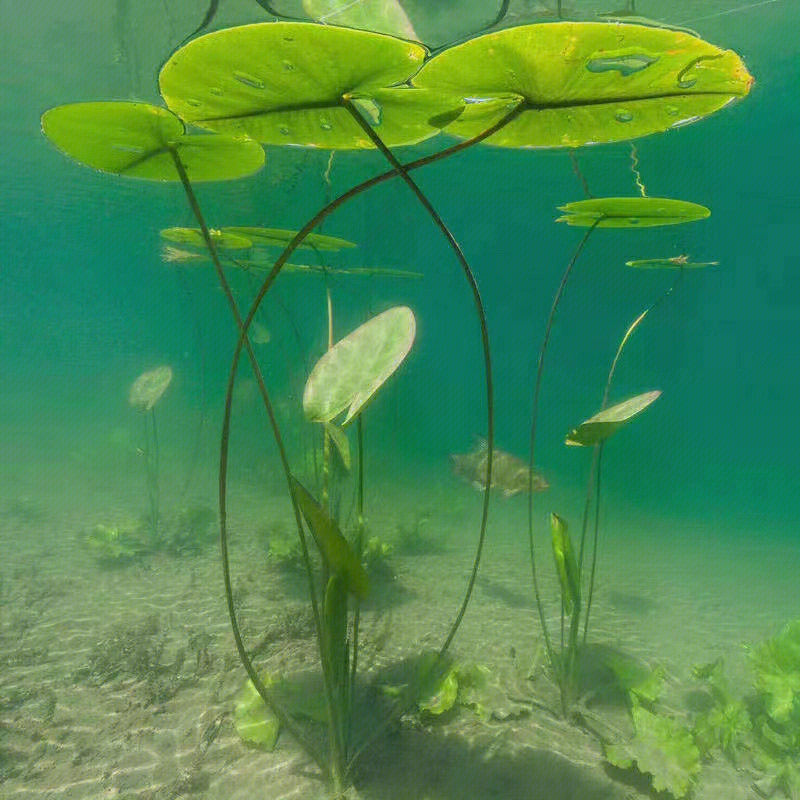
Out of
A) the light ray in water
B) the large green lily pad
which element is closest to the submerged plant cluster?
the large green lily pad

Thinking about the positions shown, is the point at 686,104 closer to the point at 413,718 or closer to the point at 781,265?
the point at 413,718

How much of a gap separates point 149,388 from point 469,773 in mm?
5349

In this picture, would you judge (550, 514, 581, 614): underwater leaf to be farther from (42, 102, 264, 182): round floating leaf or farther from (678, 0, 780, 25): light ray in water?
(678, 0, 780, 25): light ray in water

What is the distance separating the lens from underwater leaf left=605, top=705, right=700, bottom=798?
3.12 meters

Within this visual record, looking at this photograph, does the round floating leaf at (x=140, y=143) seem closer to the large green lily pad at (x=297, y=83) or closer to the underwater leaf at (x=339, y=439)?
the large green lily pad at (x=297, y=83)

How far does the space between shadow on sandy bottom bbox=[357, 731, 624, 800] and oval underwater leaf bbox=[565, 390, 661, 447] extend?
188cm

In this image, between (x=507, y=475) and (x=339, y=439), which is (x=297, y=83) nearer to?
(x=339, y=439)

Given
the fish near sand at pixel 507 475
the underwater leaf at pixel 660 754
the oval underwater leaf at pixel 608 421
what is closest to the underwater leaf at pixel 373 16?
the oval underwater leaf at pixel 608 421

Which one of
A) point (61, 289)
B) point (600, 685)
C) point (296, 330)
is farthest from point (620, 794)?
point (61, 289)

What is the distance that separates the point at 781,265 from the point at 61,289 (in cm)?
9193

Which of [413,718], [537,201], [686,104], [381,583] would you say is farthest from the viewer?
[537,201]

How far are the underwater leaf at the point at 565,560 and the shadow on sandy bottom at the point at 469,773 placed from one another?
0.87 meters

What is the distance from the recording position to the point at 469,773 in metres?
3.25

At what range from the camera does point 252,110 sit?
2119 mm
